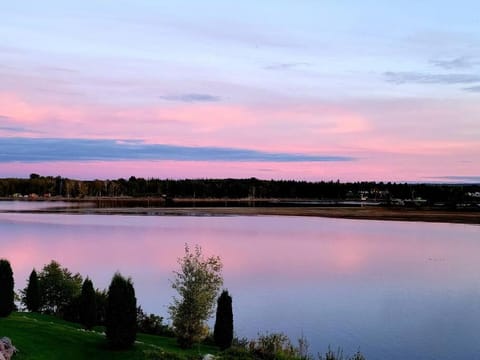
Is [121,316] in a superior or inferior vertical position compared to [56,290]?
superior

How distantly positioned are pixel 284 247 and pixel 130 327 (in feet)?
130

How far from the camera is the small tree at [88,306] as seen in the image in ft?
80.3

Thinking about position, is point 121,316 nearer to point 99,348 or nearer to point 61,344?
point 99,348

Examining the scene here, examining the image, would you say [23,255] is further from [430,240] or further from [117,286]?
[430,240]

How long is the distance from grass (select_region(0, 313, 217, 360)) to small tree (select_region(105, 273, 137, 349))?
0.36m

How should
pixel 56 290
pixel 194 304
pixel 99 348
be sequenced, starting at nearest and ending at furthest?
pixel 99 348 → pixel 194 304 → pixel 56 290

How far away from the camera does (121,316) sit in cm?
1911

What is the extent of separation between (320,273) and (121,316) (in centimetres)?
2499

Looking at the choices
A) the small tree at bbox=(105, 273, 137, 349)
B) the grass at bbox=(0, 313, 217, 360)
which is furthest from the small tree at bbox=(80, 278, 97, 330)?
the small tree at bbox=(105, 273, 137, 349)

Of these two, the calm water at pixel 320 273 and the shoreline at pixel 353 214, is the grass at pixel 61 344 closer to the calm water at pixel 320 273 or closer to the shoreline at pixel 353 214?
the calm water at pixel 320 273

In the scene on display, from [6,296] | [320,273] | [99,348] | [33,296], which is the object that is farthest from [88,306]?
[320,273]

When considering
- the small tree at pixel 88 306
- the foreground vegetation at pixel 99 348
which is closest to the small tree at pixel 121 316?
the foreground vegetation at pixel 99 348

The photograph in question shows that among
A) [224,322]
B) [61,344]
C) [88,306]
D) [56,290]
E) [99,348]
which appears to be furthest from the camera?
[56,290]

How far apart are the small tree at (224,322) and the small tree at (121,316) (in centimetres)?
385
